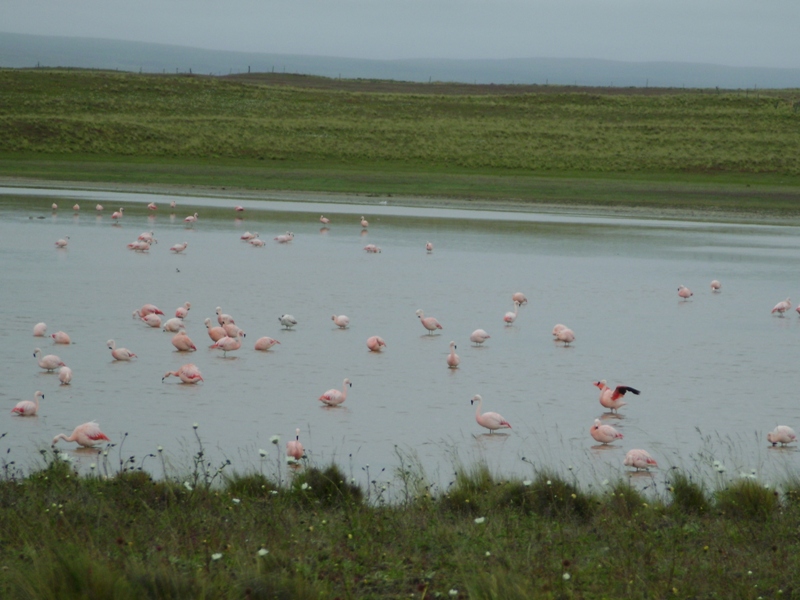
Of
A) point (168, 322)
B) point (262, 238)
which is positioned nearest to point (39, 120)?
point (262, 238)

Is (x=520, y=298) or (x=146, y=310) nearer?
(x=146, y=310)

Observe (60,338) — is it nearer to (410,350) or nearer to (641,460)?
(410,350)

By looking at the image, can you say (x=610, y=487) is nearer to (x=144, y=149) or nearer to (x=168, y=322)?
(x=168, y=322)

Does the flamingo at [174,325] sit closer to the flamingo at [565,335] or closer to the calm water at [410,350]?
the calm water at [410,350]

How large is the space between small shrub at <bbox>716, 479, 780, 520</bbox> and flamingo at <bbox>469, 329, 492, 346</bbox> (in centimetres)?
647

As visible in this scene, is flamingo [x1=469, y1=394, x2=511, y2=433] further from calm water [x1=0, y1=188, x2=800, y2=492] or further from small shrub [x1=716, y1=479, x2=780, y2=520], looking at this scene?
small shrub [x1=716, y1=479, x2=780, y2=520]

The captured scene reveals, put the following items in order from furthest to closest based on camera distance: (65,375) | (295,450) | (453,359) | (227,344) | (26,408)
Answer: (227,344) → (453,359) → (65,375) → (26,408) → (295,450)

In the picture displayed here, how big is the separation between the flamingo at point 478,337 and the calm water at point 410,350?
5.8 inches

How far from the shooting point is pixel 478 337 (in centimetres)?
1359

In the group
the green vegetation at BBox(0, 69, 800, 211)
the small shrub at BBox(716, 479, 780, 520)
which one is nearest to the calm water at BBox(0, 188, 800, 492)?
the small shrub at BBox(716, 479, 780, 520)

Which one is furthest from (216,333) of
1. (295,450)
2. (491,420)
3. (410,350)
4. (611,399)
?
(295,450)

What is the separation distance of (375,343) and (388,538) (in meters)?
6.70

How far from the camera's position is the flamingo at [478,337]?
44.6 feet

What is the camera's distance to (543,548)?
240 inches
